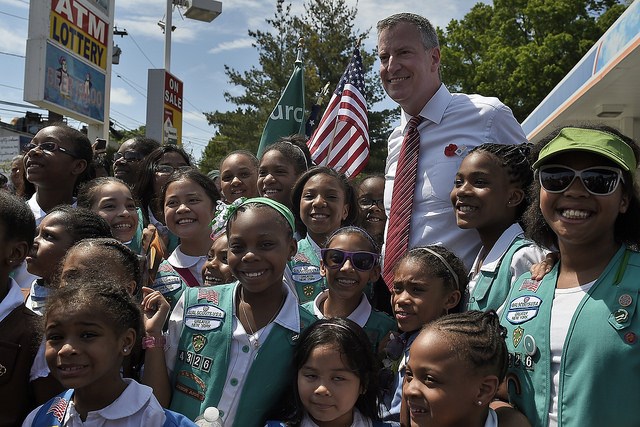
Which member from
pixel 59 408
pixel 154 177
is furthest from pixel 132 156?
pixel 59 408

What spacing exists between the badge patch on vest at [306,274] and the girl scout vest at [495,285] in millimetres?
1170

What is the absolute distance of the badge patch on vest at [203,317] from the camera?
2922mm

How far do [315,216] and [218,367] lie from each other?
1577 mm

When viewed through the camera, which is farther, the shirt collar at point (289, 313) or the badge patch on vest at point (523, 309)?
the shirt collar at point (289, 313)

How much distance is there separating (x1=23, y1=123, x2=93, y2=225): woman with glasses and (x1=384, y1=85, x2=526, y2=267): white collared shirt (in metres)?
2.40

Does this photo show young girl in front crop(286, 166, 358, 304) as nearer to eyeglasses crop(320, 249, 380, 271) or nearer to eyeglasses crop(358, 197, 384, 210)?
eyeglasses crop(320, 249, 380, 271)

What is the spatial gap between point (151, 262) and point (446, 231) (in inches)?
69.7

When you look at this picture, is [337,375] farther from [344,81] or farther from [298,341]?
[344,81]

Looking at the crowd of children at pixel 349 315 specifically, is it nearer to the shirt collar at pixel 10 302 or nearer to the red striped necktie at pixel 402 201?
the shirt collar at pixel 10 302

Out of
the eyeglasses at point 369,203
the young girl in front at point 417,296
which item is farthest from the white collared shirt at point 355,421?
the eyeglasses at point 369,203

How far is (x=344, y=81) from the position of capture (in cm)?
731

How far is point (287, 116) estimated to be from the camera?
318 inches

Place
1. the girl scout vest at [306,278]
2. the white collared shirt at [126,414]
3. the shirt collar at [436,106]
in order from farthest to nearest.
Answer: the girl scout vest at [306,278] → the shirt collar at [436,106] → the white collared shirt at [126,414]

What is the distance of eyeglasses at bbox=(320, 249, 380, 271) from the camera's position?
3.45 metres
